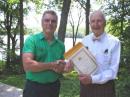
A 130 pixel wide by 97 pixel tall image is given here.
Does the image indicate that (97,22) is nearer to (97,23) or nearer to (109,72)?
(97,23)

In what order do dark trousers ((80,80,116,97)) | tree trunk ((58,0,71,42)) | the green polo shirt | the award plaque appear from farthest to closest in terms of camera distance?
tree trunk ((58,0,71,42)), the green polo shirt, dark trousers ((80,80,116,97)), the award plaque

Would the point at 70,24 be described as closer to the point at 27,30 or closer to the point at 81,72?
the point at 27,30

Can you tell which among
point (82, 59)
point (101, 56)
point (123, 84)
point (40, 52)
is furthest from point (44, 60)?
point (123, 84)

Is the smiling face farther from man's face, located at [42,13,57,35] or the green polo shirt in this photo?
the green polo shirt

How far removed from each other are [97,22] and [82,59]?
45 centimetres

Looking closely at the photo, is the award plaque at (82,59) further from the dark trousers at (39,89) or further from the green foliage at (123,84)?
the green foliage at (123,84)

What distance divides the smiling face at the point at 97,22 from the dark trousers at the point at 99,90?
613mm

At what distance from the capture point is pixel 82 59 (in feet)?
14.4

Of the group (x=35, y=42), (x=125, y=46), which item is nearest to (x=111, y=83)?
(x=35, y=42)

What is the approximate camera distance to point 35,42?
15.4 feet

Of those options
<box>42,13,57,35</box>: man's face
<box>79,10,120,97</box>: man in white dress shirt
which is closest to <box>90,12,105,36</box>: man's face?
<box>79,10,120,97</box>: man in white dress shirt

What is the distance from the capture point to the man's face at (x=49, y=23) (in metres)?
4.59

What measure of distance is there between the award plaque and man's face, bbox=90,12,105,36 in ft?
0.80

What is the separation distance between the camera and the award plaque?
437 centimetres
